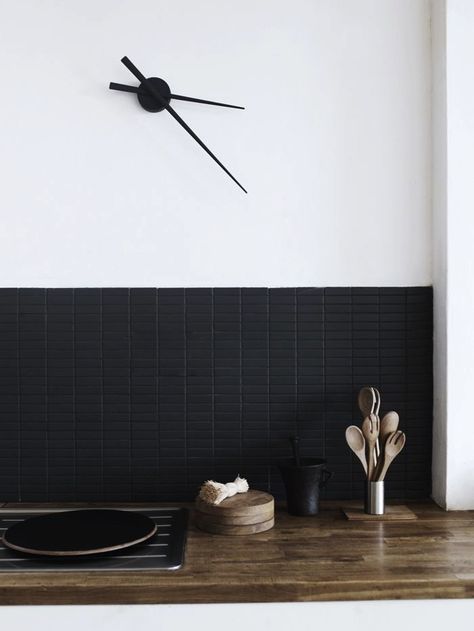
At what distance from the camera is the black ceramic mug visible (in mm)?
1727

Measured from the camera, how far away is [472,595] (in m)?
1.33

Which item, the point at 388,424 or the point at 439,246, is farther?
the point at 439,246

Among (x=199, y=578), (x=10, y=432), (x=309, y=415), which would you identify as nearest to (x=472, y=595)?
(x=199, y=578)

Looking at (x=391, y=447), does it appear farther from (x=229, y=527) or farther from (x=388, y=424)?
(x=229, y=527)

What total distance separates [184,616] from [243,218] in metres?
1.01

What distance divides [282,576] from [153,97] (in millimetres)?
1228

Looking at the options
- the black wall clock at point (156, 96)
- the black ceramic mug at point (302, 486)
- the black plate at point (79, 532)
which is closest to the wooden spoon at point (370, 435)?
the black ceramic mug at point (302, 486)

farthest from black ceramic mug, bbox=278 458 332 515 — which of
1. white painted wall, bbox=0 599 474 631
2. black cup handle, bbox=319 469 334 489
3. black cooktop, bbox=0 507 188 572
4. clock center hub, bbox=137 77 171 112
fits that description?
clock center hub, bbox=137 77 171 112

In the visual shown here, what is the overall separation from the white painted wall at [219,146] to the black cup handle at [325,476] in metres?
0.50

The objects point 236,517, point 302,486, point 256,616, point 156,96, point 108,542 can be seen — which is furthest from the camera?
point 156,96

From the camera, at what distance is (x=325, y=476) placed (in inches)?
74.5

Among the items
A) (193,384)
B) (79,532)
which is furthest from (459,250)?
(79,532)

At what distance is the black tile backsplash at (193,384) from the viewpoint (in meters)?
1.89

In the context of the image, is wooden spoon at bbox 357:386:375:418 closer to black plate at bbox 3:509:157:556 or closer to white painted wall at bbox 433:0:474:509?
white painted wall at bbox 433:0:474:509
